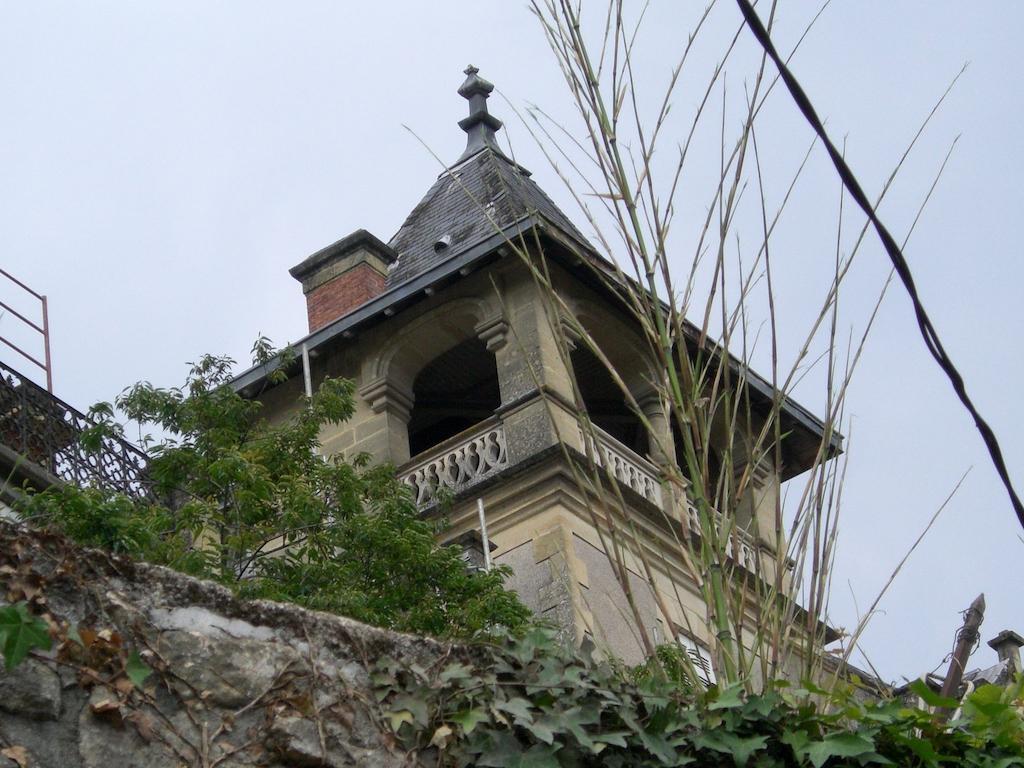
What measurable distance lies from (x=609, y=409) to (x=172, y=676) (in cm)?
1812

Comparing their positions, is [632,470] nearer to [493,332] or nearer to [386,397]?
[493,332]

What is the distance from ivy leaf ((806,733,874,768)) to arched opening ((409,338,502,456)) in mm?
16744

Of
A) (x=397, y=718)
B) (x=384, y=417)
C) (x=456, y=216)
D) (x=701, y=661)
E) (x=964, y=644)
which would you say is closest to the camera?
(x=397, y=718)

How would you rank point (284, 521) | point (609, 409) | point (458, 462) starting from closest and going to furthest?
point (284, 521) → point (458, 462) → point (609, 409)

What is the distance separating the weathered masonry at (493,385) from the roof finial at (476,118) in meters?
0.15

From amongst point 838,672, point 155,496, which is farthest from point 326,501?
point 838,672

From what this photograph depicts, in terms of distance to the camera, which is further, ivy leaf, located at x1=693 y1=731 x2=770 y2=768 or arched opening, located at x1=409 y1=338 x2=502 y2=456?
arched opening, located at x1=409 y1=338 x2=502 y2=456

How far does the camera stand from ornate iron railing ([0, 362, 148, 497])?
14148 millimetres

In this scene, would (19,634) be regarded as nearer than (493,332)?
Yes

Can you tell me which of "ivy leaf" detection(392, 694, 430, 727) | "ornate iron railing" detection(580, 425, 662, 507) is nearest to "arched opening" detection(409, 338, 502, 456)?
"ornate iron railing" detection(580, 425, 662, 507)

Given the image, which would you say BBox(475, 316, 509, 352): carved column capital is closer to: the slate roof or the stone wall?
the slate roof

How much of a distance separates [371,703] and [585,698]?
1.77 feet

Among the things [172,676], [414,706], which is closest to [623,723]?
[414,706]

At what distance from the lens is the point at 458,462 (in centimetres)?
1886
